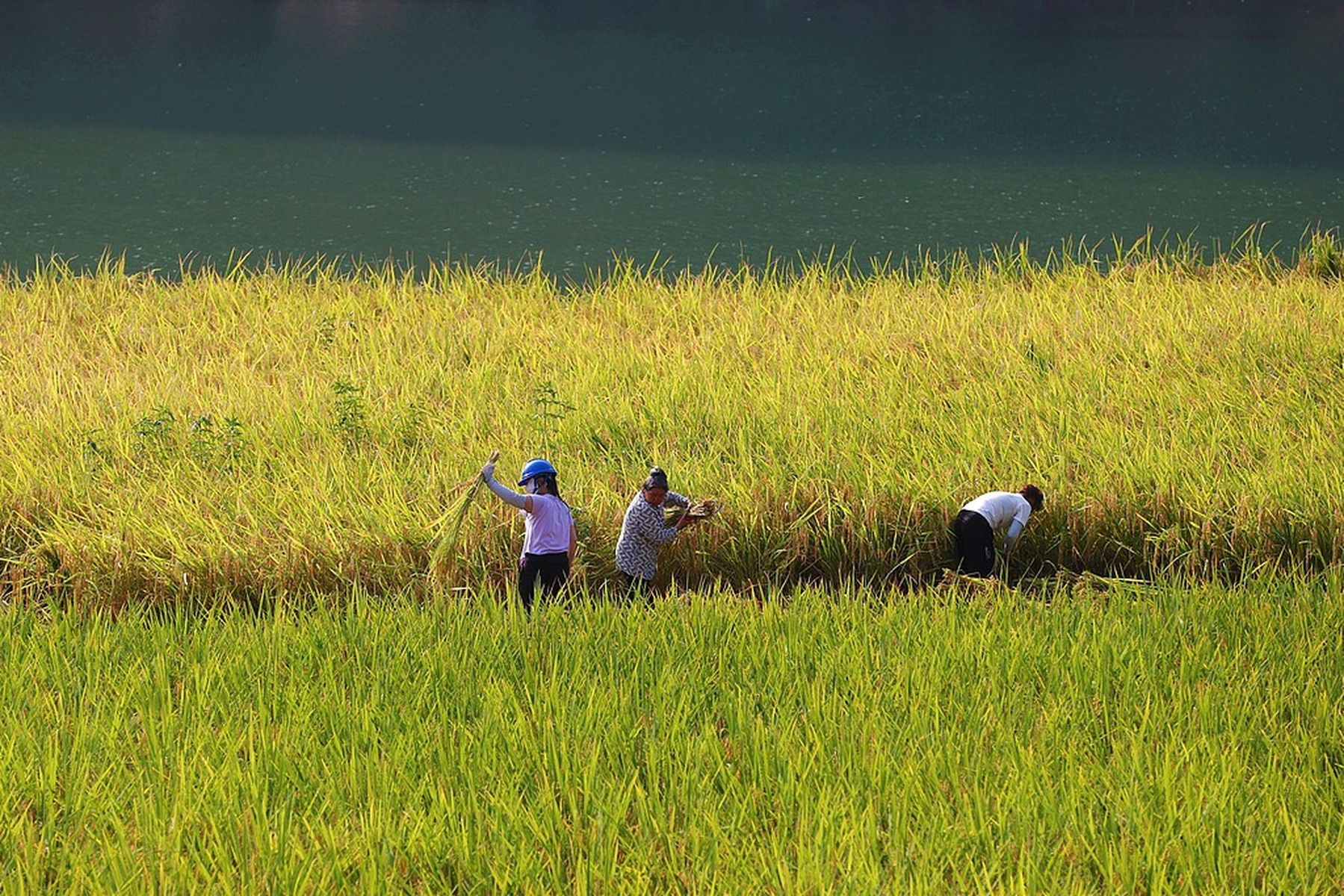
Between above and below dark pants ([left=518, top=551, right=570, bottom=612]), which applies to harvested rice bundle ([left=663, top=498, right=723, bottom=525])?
above

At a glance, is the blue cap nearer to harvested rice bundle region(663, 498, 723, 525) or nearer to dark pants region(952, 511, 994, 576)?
harvested rice bundle region(663, 498, 723, 525)

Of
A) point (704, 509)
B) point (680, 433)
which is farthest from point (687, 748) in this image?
point (680, 433)

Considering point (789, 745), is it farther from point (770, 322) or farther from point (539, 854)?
point (770, 322)

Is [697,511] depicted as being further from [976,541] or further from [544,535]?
[976,541]

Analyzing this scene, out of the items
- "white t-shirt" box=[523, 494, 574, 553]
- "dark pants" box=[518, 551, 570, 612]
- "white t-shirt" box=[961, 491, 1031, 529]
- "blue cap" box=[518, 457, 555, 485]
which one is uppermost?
"blue cap" box=[518, 457, 555, 485]

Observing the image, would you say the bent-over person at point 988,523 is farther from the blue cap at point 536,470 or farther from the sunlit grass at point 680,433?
the blue cap at point 536,470

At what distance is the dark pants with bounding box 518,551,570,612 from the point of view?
4832 millimetres

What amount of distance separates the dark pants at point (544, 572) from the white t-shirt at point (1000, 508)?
1492 mm

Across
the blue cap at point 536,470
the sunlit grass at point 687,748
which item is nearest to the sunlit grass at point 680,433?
the blue cap at point 536,470

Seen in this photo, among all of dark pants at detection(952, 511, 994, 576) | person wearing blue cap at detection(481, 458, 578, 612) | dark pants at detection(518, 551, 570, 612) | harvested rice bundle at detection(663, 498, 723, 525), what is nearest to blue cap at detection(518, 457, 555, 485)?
person wearing blue cap at detection(481, 458, 578, 612)

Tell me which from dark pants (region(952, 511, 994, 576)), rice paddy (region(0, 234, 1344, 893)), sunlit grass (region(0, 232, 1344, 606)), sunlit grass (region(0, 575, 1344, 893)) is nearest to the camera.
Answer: sunlit grass (region(0, 575, 1344, 893))

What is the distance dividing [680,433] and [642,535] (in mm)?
1326

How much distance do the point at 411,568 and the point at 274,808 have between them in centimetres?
211

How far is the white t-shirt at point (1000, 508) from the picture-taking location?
17.4 feet
